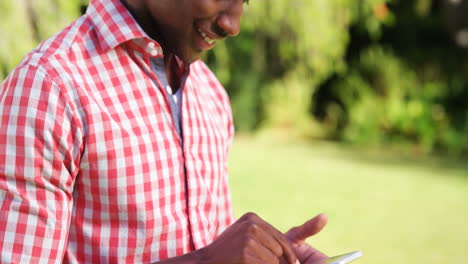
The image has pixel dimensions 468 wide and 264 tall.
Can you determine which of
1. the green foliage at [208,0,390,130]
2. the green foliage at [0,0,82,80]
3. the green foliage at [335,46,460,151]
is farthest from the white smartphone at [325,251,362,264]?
the green foliage at [335,46,460,151]

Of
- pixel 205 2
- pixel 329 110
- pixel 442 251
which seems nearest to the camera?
pixel 205 2

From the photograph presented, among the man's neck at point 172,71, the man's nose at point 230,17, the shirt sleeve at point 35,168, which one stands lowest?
the shirt sleeve at point 35,168

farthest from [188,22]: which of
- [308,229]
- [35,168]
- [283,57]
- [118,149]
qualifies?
[283,57]

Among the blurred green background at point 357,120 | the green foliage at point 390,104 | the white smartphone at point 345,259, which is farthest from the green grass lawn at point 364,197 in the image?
the white smartphone at point 345,259

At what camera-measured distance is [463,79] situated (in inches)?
448

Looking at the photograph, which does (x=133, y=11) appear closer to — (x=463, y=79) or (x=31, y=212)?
(x=31, y=212)

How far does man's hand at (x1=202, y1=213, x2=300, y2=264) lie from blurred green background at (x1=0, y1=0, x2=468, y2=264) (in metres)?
4.82

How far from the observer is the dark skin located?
48.4 inches

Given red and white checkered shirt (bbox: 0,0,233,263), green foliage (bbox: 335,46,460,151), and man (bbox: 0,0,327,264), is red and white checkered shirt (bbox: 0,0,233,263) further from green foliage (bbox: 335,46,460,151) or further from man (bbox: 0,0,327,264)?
green foliage (bbox: 335,46,460,151)

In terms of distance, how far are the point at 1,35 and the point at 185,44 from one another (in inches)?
162

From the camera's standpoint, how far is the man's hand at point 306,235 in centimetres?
156

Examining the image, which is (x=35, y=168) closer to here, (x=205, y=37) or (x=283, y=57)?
(x=205, y=37)

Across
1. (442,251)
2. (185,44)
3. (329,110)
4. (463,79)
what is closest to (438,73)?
(463,79)

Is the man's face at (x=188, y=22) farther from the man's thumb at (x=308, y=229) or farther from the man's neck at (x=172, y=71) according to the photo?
the man's thumb at (x=308, y=229)
